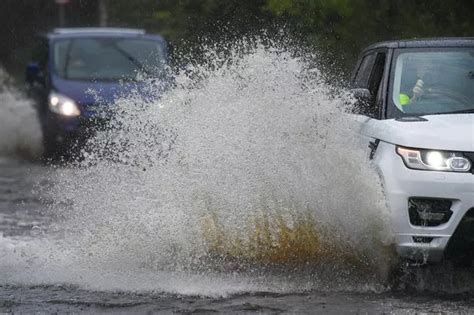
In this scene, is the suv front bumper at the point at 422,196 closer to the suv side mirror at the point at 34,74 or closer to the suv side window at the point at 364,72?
the suv side window at the point at 364,72

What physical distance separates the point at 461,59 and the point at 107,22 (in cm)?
2241

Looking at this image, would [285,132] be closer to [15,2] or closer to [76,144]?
[76,144]

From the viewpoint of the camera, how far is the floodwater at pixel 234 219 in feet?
24.1

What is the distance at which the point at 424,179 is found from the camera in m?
7.38

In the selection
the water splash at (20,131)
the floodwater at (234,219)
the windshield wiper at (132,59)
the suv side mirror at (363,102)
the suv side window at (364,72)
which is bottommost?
the floodwater at (234,219)

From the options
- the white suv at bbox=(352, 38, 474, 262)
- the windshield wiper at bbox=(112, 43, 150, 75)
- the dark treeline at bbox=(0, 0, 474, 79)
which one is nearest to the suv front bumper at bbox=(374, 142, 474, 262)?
the white suv at bbox=(352, 38, 474, 262)

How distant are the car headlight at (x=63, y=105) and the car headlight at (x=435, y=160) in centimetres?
987

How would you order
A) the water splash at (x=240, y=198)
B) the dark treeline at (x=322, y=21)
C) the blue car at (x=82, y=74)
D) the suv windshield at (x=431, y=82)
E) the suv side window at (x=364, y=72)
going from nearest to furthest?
the water splash at (x=240, y=198) < the suv windshield at (x=431, y=82) < the suv side window at (x=364, y=72) < the dark treeline at (x=322, y=21) < the blue car at (x=82, y=74)

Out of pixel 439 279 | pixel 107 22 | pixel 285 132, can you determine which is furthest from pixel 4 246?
pixel 107 22

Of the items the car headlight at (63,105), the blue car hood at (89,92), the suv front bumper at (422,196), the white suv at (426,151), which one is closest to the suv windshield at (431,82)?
the white suv at (426,151)

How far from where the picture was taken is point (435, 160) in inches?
293

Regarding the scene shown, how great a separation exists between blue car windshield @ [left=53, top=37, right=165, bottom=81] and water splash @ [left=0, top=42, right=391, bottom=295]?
8197 millimetres

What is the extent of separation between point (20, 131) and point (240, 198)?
1202 centimetres

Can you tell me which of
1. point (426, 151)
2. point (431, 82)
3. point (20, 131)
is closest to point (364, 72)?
point (431, 82)
